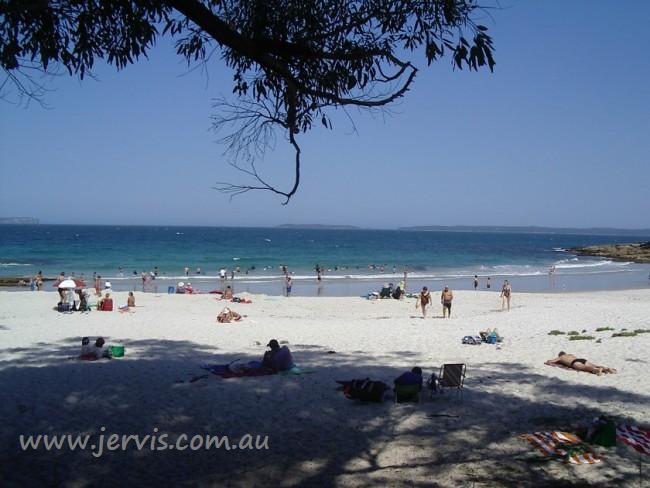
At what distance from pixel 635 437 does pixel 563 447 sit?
968mm

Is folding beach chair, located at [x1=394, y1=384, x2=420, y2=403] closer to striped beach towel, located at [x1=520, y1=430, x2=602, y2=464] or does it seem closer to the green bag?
striped beach towel, located at [x1=520, y1=430, x2=602, y2=464]

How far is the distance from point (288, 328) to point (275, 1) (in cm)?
1172

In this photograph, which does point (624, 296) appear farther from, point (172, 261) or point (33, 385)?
point (172, 261)

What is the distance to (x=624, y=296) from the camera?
28.5 metres

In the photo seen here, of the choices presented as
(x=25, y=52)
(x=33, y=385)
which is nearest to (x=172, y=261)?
(x=33, y=385)

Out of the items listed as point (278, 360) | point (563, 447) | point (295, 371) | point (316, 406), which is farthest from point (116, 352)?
point (563, 447)

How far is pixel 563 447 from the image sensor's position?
6.01 meters

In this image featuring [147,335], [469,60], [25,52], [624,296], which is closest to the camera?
Answer: [469,60]

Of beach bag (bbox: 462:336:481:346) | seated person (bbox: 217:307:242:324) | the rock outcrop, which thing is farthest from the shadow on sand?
the rock outcrop

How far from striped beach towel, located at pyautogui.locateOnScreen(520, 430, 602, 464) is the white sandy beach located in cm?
14

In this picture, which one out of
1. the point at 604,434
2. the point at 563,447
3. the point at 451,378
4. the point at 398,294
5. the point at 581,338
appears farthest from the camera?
the point at 398,294

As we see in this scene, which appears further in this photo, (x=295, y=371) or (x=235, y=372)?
(x=295, y=371)

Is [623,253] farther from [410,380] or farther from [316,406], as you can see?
[316,406]

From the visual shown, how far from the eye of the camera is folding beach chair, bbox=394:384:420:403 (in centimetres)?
795
